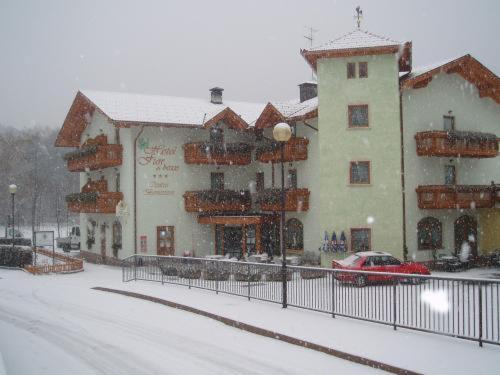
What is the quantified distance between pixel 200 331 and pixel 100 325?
113 inches

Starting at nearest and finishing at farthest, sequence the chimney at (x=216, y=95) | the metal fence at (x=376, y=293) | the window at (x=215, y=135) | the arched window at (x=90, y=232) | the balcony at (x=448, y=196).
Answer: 1. the metal fence at (x=376, y=293)
2. the balcony at (x=448, y=196)
3. the window at (x=215, y=135)
4. the arched window at (x=90, y=232)
5. the chimney at (x=216, y=95)

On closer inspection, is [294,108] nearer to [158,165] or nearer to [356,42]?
[356,42]

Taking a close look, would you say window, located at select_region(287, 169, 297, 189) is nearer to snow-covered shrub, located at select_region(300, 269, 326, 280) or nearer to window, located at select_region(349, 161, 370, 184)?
window, located at select_region(349, 161, 370, 184)

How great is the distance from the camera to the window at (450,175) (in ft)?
96.0

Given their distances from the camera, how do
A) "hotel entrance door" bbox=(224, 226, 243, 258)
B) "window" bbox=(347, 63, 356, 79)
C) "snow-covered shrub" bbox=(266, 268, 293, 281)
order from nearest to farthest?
"snow-covered shrub" bbox=(266, 268, 293, 281), "window" bbox=(347, 63, 356, 79), "hotel entrance door" bbox=(224, 226, 243, 258)

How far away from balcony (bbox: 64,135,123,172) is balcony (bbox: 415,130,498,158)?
17384 millimetres

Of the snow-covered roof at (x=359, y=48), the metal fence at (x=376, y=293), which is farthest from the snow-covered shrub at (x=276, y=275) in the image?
the snow-covered roof at (x=359, y=48)

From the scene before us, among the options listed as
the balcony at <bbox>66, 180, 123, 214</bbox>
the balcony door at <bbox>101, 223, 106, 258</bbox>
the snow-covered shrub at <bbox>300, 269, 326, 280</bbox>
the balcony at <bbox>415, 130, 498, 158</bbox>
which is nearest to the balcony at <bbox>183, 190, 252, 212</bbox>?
the balcony at <bbox>66, 180, 123, 214</bbox>

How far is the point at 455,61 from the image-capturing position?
92.6 ft

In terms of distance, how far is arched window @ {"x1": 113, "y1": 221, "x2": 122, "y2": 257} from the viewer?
108 ft

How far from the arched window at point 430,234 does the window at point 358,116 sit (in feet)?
19.6

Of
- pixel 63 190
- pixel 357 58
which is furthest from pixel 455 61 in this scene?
pixel 63 190

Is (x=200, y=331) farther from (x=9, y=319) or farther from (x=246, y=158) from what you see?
(x=246, y=158)

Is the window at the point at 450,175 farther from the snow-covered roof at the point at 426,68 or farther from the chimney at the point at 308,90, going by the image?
the chimney at the point at 308,90
